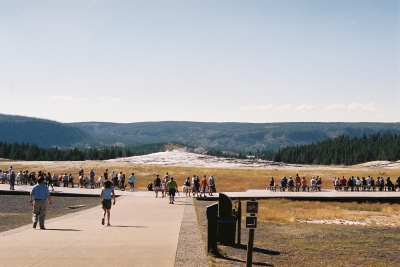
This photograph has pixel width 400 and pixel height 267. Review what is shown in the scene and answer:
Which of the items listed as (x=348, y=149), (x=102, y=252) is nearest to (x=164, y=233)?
(x=102, y=252)

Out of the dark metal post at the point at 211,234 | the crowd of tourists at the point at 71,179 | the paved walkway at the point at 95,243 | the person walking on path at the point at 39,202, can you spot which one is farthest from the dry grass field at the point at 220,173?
the dark metal post at the point at 211,234

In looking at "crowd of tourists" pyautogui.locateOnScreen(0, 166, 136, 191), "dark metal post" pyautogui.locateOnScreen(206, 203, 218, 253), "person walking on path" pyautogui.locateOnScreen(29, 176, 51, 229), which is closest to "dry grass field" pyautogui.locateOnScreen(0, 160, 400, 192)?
"crowd of tourists" pyautogui.locateOnScreen(0, 166, 136, 191)

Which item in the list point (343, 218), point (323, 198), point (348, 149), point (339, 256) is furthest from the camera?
point (348, 149)

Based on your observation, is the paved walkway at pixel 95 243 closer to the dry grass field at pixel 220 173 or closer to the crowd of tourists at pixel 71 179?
the crowd of tourists at pixel 71 179

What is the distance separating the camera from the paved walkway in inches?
391

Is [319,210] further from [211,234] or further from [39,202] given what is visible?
[39,202]

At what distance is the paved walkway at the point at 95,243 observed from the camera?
994 cm

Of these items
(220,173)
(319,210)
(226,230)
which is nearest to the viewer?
(226,230)

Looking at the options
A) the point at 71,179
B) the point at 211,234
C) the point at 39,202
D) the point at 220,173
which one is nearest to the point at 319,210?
the point at 211,234

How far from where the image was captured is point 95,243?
1212cm

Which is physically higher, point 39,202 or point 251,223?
point 251,223

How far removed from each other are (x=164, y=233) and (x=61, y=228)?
3.72 meters

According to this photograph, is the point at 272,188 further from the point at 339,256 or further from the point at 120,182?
the point at 339,256

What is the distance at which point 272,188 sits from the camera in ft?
125
